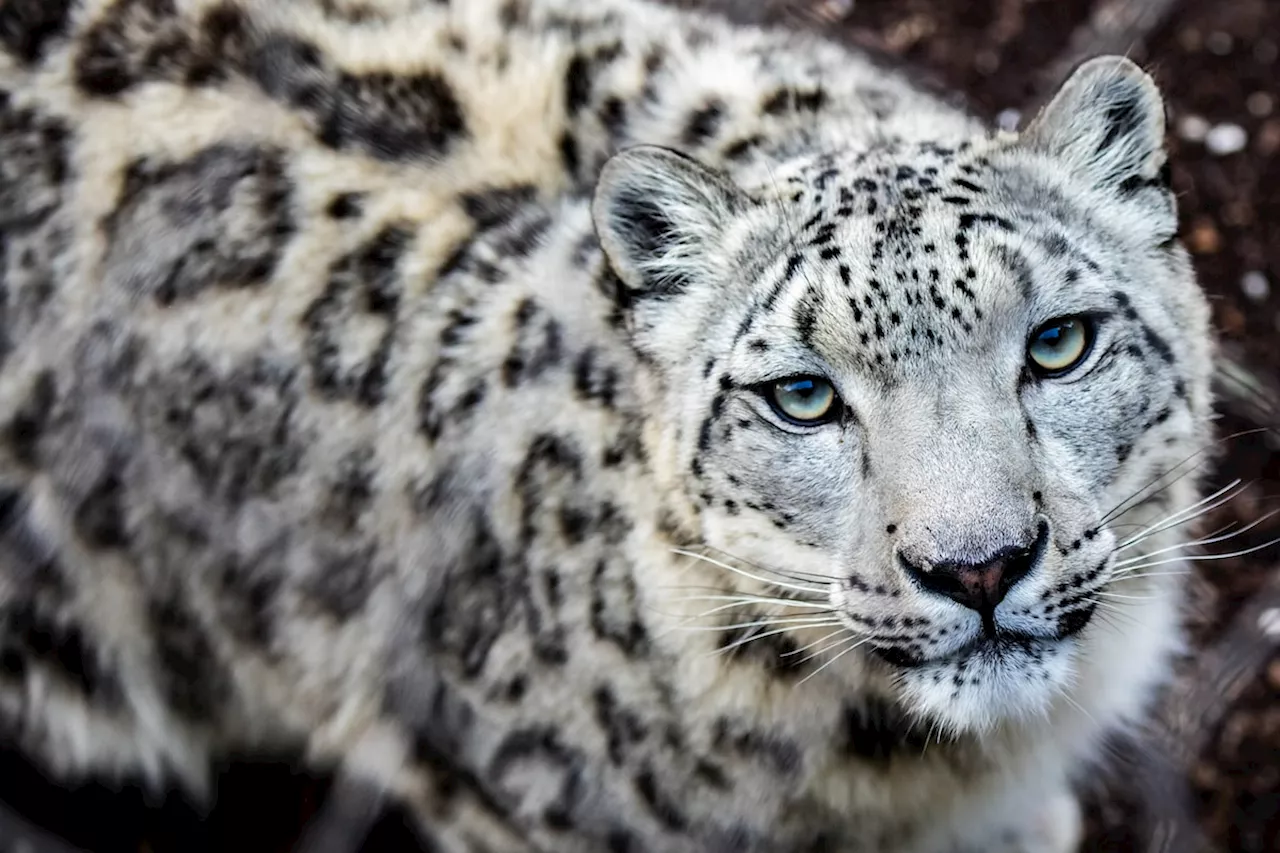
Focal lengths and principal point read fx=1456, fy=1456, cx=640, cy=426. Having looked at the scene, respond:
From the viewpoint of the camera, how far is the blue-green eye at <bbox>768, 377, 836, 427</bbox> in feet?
6.36

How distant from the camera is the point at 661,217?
2129mm

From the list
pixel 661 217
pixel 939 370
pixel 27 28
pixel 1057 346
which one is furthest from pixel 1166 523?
pixel 27 28

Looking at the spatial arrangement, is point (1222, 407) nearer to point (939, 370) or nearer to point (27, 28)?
point (939, 370)

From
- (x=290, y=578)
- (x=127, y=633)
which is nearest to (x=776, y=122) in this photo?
(x=290, y=578)

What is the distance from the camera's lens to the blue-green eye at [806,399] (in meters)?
1.94

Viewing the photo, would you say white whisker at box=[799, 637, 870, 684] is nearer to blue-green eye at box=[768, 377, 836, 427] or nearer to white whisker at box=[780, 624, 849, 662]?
white whisker at box=[780, 624, 849, 662]

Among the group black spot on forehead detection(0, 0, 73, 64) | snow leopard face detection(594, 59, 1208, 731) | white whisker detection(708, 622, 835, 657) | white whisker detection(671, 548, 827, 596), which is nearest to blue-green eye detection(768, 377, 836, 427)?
snow leopard face detection(594, 59, 1208, 731)

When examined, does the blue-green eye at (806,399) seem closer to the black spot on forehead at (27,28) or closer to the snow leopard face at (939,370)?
the snow leopard face at (939,370)

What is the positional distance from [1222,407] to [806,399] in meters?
1.99

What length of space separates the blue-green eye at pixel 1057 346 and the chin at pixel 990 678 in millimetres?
354

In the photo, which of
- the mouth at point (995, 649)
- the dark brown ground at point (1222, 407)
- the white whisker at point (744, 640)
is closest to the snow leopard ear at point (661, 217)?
the white whisker at point (744, 640)

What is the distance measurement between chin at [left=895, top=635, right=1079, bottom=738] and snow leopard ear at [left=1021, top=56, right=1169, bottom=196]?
2.20 ft

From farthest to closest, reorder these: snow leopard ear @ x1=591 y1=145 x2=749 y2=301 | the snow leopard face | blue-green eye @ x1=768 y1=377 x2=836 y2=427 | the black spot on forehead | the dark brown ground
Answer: the dark brown ground < the black spot on forehead < snow leopard ear @ x1=591 y1=145 x2=749 y2=301 < blue-green eye @ x1=768 y1=377 x2=836 y2=427 < the snow leopard face

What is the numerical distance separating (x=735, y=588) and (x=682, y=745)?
31 centimetres
